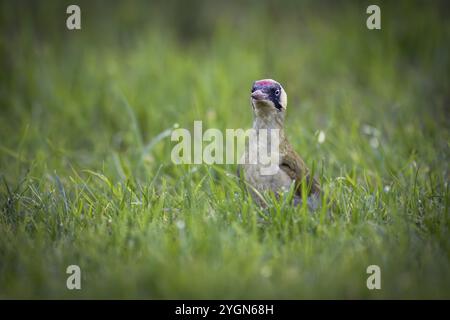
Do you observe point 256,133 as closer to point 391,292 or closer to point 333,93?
point 391,292

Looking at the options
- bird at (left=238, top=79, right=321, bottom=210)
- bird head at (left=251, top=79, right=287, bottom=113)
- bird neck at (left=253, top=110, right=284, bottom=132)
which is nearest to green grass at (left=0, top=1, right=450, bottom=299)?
bird at (left=238, top=79, right=321, bottom=210)

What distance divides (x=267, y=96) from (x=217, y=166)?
894 millimetres

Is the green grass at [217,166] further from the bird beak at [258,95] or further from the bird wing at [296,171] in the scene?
the bird beak at [258,95]

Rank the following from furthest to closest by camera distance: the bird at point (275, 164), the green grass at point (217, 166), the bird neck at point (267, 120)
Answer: the bird neck at point (267, 120) < the bird at point (275, 164) < the green grass at point (217, 166)

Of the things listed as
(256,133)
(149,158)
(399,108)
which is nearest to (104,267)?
(256,133)

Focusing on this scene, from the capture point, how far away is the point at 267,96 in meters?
3.76

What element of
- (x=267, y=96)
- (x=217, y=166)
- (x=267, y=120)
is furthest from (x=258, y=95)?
(x=217, y=166)

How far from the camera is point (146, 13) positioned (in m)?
7.77

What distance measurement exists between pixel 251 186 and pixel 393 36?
4.01 m

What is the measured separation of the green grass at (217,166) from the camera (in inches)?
118

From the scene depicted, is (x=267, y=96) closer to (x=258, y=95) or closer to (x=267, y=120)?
(x=258, y=95)

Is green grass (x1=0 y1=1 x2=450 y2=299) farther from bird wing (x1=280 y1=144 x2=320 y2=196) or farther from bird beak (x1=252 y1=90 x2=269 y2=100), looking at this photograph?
bird beak (x1=252 y1=90 x2=269 y2=100)

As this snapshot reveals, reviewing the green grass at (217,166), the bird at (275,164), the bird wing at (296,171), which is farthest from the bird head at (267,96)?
the green grass at (217,166)

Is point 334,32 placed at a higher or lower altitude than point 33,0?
lower
